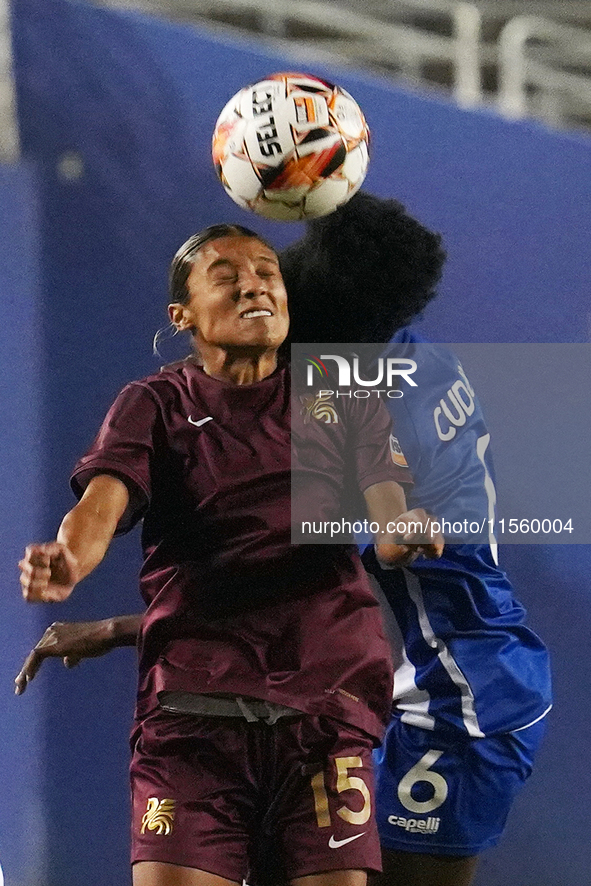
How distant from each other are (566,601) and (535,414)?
17.7 inches

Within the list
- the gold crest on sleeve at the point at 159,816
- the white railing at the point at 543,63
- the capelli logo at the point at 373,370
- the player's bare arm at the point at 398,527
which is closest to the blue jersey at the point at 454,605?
the capelli logo at the point at 373,370

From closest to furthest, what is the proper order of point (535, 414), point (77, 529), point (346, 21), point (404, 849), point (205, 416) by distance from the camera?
point (77, 529)
point (205, 416)
point (404, 849)
point (535, 414)
point (346, 21)

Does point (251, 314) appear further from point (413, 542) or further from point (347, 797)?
point (347, 797)

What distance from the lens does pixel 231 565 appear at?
246 cm

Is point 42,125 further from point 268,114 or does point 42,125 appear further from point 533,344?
point 533,344

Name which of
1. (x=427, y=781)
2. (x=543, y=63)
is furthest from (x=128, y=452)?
(x=543, y=63)

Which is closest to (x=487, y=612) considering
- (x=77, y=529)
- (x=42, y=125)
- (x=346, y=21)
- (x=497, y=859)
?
(x=497, y=859)

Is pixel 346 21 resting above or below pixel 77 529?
above

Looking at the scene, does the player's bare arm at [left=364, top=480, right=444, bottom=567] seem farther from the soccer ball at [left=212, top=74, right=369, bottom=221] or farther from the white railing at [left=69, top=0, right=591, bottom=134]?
the white railing at [left=69, top=0, right=591, bottom=134]

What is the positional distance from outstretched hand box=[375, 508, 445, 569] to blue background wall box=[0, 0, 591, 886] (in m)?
0.79

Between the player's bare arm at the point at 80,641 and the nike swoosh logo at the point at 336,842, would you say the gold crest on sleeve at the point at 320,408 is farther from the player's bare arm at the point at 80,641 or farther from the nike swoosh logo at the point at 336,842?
the nike swoosh logo at the point at 336,842

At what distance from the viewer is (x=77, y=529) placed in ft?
7.34

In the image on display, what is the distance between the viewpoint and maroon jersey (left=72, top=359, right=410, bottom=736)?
2.38 metres

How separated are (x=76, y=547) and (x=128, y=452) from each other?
0.24 metres
